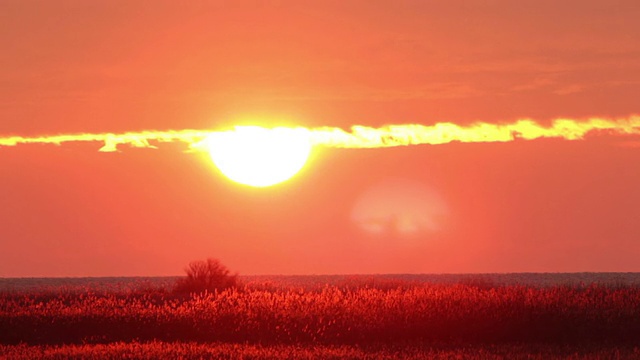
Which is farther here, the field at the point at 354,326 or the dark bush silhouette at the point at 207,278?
the dark bush silhouette at the point at 207,278

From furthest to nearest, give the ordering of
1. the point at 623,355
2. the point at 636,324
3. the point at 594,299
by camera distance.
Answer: the point at 594,299 < the point at 636,324 < the point at 623,355

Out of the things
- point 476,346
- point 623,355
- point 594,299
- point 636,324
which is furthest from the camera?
point 594,299

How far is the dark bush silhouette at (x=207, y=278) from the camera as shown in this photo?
1570 inches

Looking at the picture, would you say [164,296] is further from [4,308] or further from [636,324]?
[636,324]

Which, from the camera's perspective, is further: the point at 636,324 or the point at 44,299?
the point at 44,299

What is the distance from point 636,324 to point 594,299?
3169 millimetres

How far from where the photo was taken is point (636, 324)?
24625mm

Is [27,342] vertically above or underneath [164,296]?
underneath

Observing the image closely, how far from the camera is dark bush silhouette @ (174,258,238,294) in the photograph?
39.9 m

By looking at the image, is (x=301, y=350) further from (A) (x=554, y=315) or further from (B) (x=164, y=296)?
(B) (x=164, y=296)

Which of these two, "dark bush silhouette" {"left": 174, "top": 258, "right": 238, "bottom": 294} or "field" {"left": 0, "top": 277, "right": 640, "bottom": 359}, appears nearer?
"field" {"left": 0, "top": 277, "right": 640, "bottom": 359}

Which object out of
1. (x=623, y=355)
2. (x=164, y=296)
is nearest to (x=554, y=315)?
(x=623, y=355)

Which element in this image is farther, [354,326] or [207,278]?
[207,278]

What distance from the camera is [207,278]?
40.7 m
